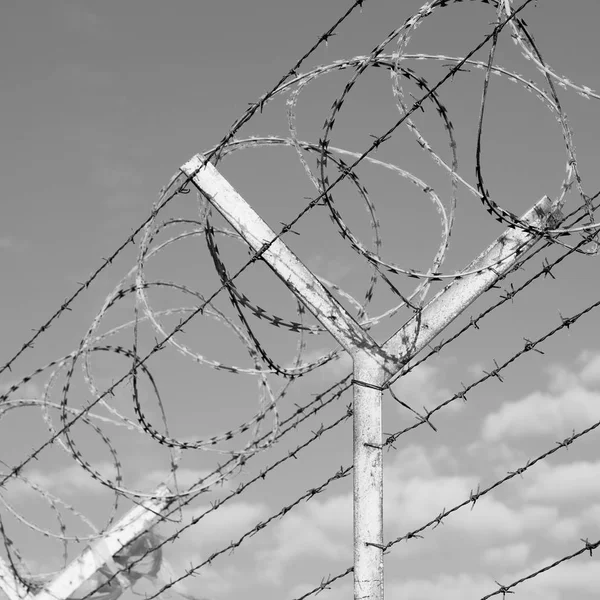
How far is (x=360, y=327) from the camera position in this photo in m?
6.58

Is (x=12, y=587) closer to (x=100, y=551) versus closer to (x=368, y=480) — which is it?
(x=100, y=551)

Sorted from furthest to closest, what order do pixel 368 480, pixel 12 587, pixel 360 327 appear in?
1. pixel 12 587
2. pixel 360 327
3. pixel 368 480

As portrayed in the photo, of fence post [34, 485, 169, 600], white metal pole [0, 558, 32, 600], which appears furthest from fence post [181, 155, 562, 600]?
white metal pole [0, 558, 32, 600]

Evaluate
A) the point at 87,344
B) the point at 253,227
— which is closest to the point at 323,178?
the point at 253,227

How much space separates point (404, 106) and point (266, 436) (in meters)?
3.22

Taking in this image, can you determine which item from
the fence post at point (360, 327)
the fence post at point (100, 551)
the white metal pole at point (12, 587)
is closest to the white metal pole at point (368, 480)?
the fence post at point (360, 327)

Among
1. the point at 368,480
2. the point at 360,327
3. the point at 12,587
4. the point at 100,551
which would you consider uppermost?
the point at 100,551

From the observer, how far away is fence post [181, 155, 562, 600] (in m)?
6.14

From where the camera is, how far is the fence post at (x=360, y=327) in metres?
6.14

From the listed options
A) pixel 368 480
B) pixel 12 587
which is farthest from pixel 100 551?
pixel 368 480

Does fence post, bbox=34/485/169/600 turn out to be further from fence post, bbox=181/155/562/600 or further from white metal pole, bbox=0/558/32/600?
fence post, bbox=181/155/562/600

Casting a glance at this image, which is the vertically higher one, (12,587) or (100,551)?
(100,551)

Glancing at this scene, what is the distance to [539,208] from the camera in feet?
20.4

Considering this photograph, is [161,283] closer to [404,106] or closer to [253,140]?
[253,140]
